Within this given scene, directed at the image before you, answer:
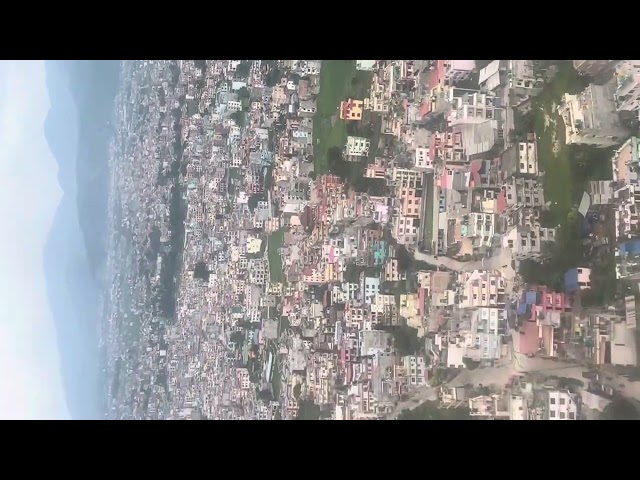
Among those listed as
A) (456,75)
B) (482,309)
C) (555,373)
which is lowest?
(555,373)

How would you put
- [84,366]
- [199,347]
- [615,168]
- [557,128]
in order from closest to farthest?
[615,168] < [557,128] < [199,347] < [84,366]

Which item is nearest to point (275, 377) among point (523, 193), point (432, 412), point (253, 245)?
point (253, 245)

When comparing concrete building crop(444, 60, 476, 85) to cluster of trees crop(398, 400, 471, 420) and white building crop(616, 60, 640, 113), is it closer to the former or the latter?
white building crop(616, 60, 640, 113)

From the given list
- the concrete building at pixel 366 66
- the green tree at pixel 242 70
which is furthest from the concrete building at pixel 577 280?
the green tree at pixel 242 70

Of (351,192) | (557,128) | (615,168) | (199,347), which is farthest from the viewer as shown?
(199,347)

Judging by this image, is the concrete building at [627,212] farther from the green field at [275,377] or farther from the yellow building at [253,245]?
the yellow building at [253,245]
